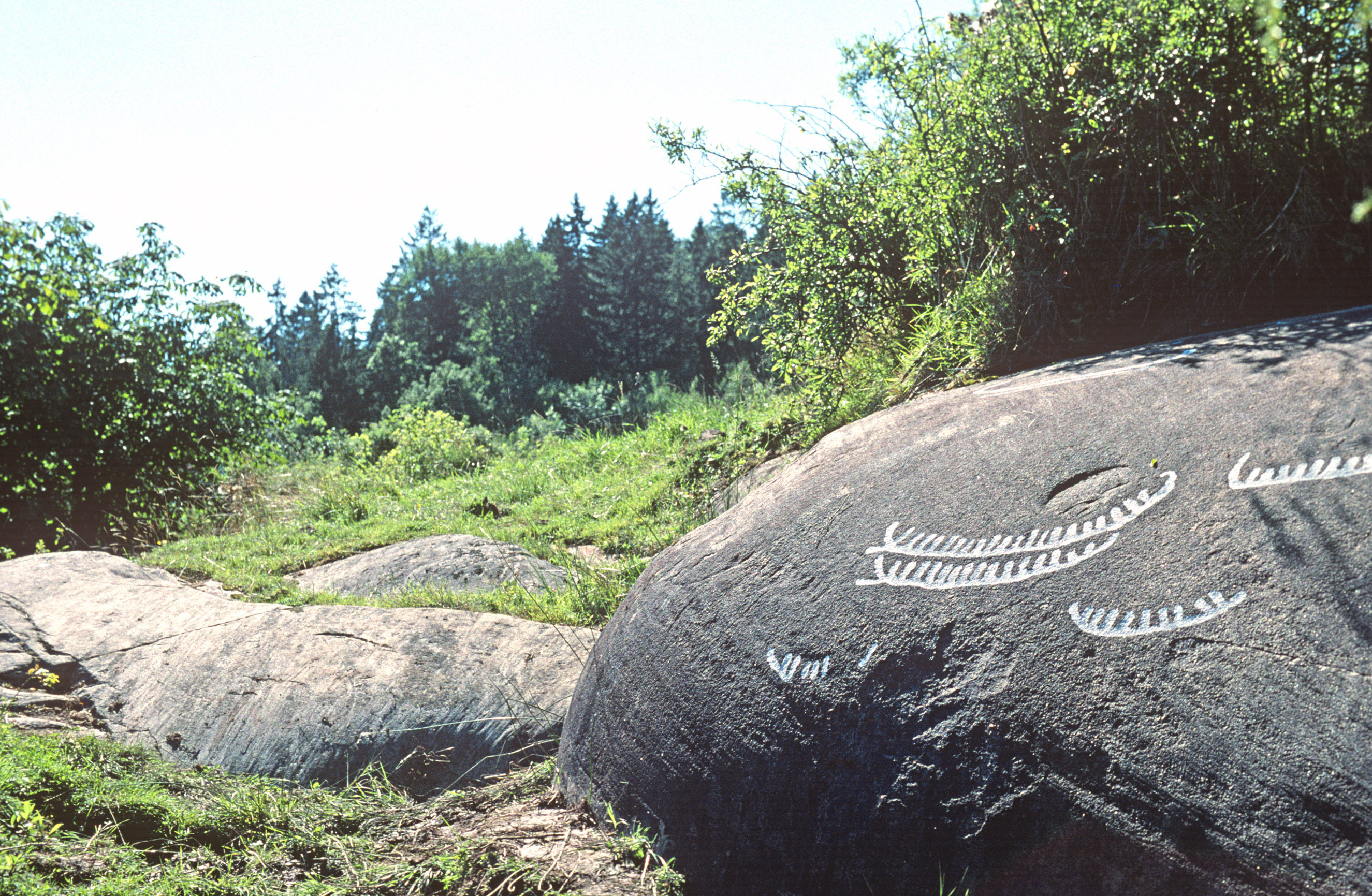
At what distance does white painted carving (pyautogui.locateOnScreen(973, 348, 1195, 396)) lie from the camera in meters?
2.81

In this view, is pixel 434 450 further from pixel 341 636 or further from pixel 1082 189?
pixel 1082 189

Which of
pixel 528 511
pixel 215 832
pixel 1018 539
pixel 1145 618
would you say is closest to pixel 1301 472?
pixel 1145 618

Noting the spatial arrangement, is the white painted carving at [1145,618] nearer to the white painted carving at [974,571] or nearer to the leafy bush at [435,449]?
the white painted carving at [974,571]

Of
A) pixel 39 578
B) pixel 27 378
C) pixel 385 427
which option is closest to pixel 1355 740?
pixel 39 578

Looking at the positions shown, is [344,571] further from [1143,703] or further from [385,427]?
[385,427]

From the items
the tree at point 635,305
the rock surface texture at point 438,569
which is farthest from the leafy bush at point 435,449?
the tree at point 635,305

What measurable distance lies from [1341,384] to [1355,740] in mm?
1052

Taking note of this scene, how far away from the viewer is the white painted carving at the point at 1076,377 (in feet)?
9.21

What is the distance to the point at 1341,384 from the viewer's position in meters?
2.18

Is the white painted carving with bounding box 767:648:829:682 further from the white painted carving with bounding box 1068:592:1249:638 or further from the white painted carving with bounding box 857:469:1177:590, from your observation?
the white painted carving with bounding box 1068:592:1249:638

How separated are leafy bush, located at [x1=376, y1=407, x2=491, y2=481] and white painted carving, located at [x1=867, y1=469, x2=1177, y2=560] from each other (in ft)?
26.6

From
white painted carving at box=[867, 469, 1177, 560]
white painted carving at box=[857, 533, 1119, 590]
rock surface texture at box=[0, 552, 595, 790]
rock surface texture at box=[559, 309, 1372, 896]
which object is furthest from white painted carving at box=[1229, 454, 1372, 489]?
rock surface texture at box=[0, 552, 595, 790]

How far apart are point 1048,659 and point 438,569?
12.8ft

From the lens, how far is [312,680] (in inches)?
133
